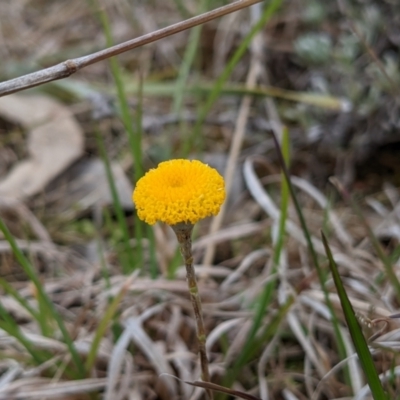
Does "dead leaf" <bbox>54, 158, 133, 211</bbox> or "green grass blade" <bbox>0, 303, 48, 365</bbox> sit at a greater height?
"dead leaf" <bbox>54, 158, 133, 211</bbox>

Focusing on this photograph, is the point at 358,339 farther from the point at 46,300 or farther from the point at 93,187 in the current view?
the point at 93,187

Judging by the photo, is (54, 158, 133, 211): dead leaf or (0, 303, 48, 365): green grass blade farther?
(54, 158, 133, 211): dead leaf

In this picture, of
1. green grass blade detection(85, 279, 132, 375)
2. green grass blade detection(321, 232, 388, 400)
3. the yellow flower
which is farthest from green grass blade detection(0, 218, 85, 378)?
green grass blade detection(321, 232, 388, 400)

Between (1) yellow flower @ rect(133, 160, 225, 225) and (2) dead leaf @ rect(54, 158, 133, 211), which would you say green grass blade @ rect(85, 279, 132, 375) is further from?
(2) dead leaf @ rect(54, 158, 133, 211)

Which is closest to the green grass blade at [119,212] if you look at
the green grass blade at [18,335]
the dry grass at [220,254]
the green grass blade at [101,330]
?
the dry grass at [220,254]

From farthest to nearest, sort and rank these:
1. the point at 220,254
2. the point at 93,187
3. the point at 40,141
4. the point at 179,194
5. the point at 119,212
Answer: the point at 40,141, the point at 93,187, the point at 220,254, the point at 119,212, the point at 179,194

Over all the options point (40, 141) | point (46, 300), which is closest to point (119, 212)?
point (46, 300)

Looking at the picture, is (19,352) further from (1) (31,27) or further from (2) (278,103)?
(1) (31,27)

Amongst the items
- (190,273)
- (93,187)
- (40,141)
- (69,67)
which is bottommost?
(190,273)
